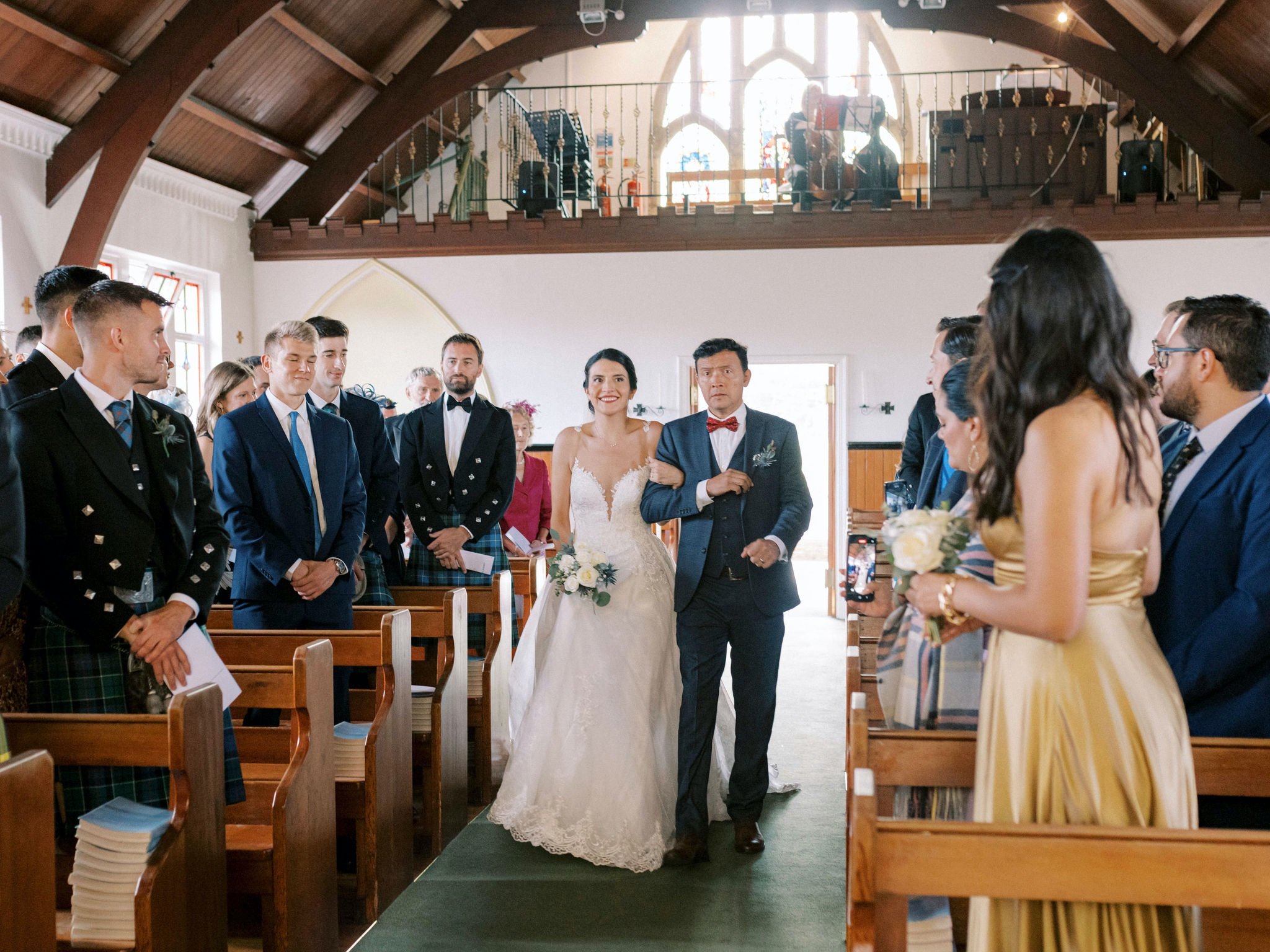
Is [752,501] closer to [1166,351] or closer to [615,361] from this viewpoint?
[615,361]

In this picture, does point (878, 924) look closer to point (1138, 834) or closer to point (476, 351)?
point (1138, 834)

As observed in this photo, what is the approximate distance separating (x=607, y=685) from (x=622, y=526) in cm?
61

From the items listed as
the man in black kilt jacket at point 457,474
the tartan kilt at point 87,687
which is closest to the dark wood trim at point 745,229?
the man in black kilt jacket at point 457,474

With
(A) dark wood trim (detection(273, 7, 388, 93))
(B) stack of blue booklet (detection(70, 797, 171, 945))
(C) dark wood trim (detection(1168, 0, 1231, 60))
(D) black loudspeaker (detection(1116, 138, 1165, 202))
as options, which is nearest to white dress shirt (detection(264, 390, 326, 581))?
(B) stack of blue booklet (detection(70, 797, 171, 945))

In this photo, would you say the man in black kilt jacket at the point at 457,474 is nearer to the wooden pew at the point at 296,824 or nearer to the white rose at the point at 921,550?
the wooden pew at the point at 296,824

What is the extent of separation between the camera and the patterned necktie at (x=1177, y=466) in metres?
2.42

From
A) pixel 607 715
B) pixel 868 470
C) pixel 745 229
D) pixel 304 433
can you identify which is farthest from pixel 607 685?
pixel 745 229

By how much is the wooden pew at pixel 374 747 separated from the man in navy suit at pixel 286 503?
0.45 metres

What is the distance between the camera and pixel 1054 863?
1500mm

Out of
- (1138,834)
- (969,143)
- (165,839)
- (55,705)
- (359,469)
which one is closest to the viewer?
(1138,834)

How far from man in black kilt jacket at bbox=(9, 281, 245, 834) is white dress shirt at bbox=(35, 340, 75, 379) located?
20cm

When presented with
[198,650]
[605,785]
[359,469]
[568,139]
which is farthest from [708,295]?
[198,650]

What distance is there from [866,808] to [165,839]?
145cm

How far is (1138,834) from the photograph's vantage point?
4.91 feet
